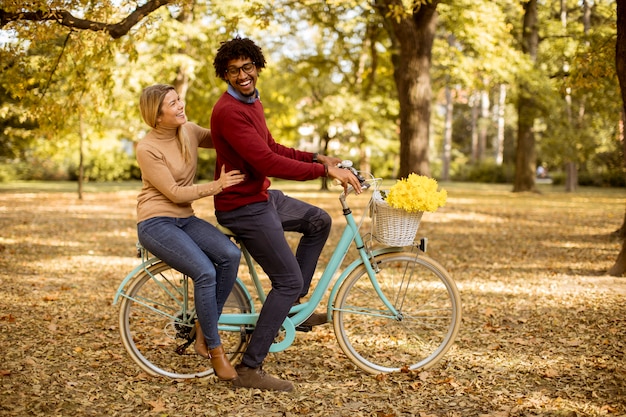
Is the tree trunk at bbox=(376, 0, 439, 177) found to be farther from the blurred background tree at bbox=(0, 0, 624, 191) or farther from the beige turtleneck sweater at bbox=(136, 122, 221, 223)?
the beige turtleneck sweater at bbox=(136, 122, 221, 223)

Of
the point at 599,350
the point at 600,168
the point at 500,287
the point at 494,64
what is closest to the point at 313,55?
the point at 494,64

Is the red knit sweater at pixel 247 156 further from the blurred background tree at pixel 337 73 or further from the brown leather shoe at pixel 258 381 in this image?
the blurred background tree at pixel 337 73

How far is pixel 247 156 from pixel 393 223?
959mm

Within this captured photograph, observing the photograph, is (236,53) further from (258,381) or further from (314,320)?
(258,381)

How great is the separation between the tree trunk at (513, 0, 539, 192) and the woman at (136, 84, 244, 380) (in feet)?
70.1

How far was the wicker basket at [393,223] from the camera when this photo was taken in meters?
4.09

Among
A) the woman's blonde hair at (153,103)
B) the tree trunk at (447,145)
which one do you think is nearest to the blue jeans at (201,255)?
the woman's blonde hair at (153,103)

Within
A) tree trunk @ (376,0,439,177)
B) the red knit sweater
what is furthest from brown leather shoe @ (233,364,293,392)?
tree trunk @ (376,0,439,177)

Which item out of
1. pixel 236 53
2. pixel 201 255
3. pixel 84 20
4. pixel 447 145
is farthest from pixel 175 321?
pixel 447 145

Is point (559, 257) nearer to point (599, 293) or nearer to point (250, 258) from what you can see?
point (599, 293)

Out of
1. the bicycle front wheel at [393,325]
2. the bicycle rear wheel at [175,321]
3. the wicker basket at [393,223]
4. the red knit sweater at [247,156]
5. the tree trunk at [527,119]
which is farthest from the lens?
the tree trunk at [527,119]

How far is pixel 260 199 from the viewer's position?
402 cm

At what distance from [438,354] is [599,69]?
21.6 ft

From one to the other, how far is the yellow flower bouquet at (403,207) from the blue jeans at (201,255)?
2.84 feet
